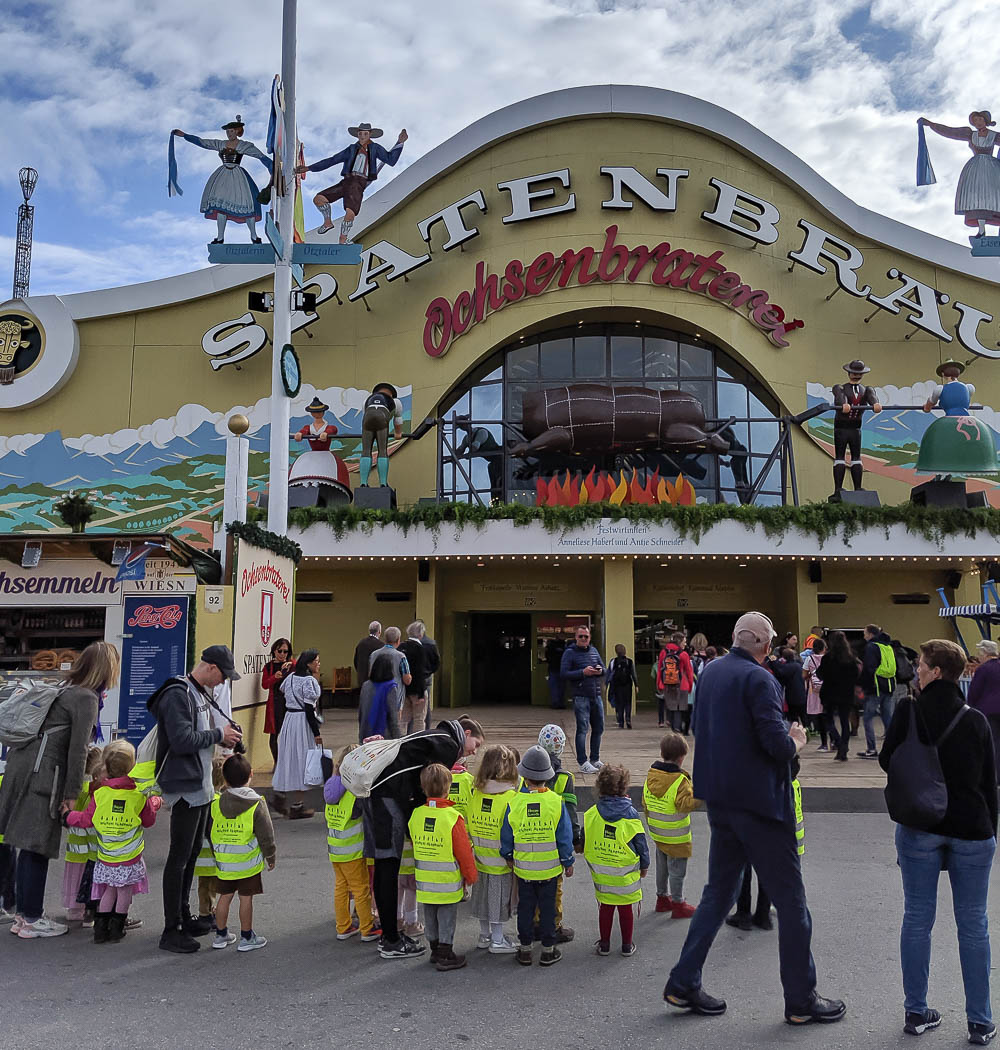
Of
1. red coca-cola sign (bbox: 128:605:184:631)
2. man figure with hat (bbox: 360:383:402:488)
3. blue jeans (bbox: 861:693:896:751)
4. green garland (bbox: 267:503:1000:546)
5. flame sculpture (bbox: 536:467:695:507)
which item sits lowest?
blue jeans (bbox: 861:693:896:751)

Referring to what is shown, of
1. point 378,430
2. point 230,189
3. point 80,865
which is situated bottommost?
point 80,865

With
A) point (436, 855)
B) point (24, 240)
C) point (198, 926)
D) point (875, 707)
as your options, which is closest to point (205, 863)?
point (198, 926)

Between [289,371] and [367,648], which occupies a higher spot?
[289,371]

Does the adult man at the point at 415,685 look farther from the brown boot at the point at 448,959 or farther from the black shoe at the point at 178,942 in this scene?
the brown boot at the point at 448,959

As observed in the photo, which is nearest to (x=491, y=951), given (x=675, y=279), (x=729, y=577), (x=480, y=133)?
(x=729, y=577)

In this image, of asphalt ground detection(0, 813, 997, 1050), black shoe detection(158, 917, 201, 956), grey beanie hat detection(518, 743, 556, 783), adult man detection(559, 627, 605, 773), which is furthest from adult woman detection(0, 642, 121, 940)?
adult man detection(559, 627, 605, 773)

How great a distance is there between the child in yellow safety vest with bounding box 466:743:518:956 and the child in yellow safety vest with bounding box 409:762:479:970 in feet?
0.55

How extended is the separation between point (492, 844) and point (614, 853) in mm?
681

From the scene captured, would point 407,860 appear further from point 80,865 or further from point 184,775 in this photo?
point 80,865

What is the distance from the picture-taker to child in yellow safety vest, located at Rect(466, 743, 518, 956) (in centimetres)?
504

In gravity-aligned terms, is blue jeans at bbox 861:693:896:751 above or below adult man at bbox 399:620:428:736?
below

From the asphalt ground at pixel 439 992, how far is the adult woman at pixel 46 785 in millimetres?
275

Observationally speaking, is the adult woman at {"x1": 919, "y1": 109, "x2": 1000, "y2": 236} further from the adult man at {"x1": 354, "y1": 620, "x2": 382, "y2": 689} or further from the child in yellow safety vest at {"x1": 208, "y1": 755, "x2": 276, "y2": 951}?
the child in yellow safety vest at {"x1": 208, "y1": 755, "x2": 276, "y2": 951}

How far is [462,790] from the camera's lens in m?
5.69
